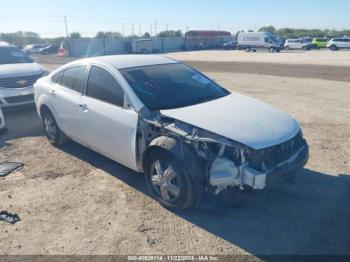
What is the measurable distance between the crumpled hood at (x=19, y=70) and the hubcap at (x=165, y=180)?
6.10 m

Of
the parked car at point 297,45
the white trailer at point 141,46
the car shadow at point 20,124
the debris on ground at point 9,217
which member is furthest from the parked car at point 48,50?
the debris on ground at point 9,217

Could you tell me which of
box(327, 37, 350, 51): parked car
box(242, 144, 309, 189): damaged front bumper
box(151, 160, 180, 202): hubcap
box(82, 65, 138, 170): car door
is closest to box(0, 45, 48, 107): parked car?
box(82, 65, 138, 170): car door

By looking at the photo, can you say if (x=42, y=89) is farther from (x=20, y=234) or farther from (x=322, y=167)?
(x=322, y=167)

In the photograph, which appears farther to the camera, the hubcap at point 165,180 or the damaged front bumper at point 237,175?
the hubcap at point 165,180

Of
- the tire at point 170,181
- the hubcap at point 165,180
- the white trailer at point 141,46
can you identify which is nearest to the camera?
the tire at point 170,181

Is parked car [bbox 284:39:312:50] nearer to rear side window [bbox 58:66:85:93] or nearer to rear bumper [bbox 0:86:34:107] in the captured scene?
rear bumper [bbox 0:86:34:107]

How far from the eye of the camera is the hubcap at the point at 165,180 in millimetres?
3809

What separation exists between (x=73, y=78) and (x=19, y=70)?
167 inches

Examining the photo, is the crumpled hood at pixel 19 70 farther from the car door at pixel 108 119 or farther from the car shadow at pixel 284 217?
the car shadow at pixel 284 217

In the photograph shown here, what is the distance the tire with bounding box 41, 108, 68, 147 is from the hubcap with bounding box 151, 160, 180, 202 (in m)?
2.59

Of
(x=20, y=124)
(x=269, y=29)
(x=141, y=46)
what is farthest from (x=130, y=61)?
(x=269, y=29)

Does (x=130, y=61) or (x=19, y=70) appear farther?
(x=19, y=70)

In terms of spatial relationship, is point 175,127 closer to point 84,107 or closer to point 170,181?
point 170,181

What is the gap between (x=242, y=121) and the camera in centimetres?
379
